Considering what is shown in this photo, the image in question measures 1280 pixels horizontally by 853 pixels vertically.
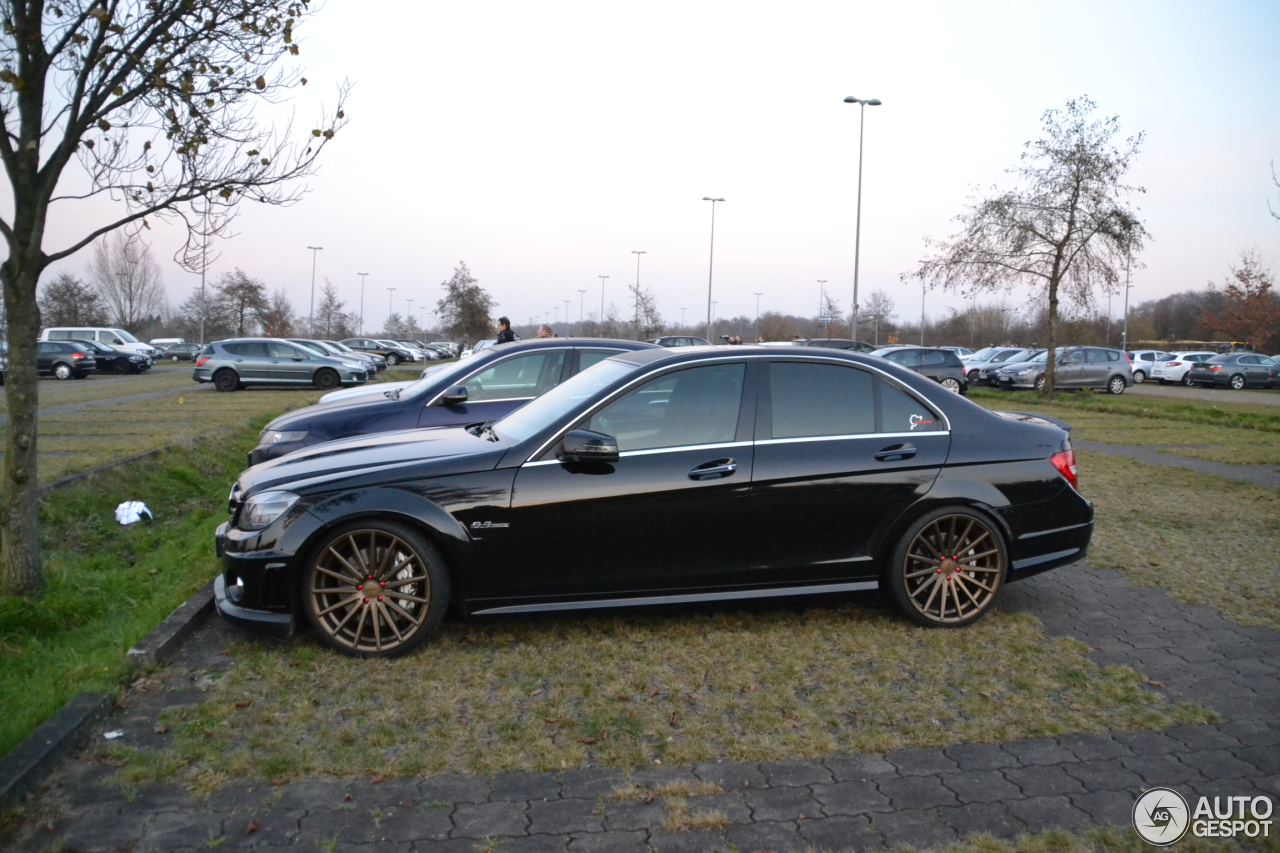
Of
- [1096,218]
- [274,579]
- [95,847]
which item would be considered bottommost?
[95,847]

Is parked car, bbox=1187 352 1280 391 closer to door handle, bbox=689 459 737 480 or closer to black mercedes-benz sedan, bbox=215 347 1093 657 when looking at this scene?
black mercedes-benz sedan, bbox=215 347 1093 657

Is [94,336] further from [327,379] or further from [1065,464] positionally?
[1065,464]

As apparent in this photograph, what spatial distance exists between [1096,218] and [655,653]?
2420 centimetres

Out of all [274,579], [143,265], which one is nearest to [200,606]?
[274,579]

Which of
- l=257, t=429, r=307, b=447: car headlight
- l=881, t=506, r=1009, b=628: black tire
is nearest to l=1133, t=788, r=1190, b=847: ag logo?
l=881, t=506, r=1009, b=628: black tire

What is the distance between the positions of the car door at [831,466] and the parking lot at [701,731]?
425 mm

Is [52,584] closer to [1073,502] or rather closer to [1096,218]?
[1073,502]

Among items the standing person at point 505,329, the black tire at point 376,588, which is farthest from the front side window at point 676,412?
the standing person at point 505,329

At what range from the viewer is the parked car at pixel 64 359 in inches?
1236

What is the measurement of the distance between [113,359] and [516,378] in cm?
3193

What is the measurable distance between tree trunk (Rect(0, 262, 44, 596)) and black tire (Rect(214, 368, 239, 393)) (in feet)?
Result: 73.7

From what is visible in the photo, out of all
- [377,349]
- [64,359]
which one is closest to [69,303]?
[377,349]

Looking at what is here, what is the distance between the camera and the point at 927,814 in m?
3.29

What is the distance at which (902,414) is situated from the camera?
5.37 m
